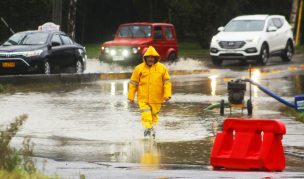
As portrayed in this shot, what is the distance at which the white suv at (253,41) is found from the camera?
35719 mm

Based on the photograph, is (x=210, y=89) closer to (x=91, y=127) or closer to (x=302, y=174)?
(x=91, y=127)

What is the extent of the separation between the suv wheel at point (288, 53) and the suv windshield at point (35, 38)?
11322 mm

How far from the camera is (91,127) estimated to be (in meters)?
17.7

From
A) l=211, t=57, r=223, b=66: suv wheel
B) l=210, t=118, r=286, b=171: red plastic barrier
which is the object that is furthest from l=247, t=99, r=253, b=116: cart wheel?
l=211, t=57, r=223, b=66: suv wheel

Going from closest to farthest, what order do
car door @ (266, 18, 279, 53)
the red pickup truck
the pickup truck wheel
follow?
the red pickup truck, the pickup truck wheel, car door @ (266, 18, 279, 53)

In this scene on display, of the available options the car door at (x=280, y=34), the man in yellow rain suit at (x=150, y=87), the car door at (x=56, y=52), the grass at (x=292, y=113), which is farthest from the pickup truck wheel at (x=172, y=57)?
the man in yellow rain suit at (x=150, y=87)

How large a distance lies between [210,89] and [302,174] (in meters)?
15.0

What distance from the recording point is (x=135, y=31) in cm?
3697

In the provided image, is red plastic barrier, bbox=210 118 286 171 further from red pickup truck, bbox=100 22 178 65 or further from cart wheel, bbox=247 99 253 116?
red pickup truck, bbox=100 22 178 65

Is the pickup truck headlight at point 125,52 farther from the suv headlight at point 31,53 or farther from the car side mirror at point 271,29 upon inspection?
the suv headlight at point 31,53

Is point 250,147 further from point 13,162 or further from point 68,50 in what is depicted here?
point 68,50

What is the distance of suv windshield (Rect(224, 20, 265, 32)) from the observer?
122 feet

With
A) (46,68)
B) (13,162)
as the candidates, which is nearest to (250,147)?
(13,162)

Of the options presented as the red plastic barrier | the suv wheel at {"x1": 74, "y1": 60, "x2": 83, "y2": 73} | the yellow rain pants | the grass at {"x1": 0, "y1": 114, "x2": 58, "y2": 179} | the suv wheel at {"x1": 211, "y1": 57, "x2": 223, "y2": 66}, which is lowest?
the suv wheel at {"x1": 211, "y1": 57, "x2": 223, "y2": 66}
